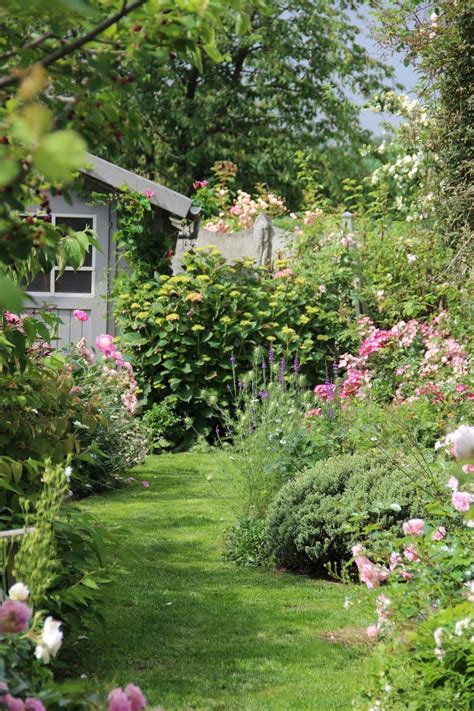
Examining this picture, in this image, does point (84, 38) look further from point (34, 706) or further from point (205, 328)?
point (205, 328)

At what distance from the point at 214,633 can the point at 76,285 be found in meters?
8.29

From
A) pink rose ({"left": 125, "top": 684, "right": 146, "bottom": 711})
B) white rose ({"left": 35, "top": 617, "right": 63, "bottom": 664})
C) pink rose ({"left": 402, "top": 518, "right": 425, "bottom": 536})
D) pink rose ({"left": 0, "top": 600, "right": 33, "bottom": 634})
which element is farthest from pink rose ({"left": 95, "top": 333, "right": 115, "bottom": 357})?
pink rose ({"left": 125, "top": 684, "right": 146, "bottom": 711})

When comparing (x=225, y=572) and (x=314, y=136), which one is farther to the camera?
(x=314, y=136)

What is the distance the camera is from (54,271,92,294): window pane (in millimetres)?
12445

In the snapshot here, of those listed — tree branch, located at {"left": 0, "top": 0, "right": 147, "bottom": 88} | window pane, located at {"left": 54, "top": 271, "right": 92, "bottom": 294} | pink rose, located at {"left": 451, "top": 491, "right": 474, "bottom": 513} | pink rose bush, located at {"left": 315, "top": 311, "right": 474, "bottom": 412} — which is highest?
window pane, located at {"left": 54, "top": 271, "right": 92, "bottom": 294}

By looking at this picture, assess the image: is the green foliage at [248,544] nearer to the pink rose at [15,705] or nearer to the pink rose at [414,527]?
the pink rose at [414,527]

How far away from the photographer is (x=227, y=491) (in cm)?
799

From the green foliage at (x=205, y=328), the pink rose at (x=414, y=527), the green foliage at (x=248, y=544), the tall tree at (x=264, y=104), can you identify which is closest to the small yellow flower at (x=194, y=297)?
the green foliage at (x=205, y=328)

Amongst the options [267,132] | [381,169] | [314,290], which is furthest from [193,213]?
[267,132]

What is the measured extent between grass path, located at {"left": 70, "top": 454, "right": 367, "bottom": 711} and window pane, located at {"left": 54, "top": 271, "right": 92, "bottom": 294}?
233 inches

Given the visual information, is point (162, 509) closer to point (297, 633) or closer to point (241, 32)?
point (297, 633)

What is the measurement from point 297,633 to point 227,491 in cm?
327

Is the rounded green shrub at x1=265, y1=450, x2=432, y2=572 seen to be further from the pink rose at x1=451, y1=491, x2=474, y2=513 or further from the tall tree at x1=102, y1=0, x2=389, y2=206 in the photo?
the tall tree at x1=102, y1=0, x2=389, y2=206

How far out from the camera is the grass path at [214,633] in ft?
13.0
